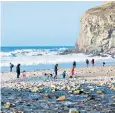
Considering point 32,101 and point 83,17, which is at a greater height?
point 83,17

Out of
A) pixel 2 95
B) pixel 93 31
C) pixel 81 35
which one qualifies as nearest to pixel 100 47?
pixel 93 31

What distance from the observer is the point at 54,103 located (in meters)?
24.4

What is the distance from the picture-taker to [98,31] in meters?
115

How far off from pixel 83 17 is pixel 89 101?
10274 centimetres

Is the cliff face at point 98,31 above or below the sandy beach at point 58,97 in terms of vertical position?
above

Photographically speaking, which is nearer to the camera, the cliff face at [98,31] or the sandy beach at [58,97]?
the sandy beach at [58,97]

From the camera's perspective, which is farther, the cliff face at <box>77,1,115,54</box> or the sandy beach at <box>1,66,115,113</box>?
the cliff face at <box>77,1,115,54</box>

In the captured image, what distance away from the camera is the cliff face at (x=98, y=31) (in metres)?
109

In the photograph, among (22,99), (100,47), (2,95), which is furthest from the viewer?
(100,47)

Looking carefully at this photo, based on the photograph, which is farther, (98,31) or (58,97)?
(98,31)

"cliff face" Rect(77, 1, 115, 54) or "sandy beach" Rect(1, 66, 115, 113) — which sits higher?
"cliff face" Rect(77, 1, 115, 54)

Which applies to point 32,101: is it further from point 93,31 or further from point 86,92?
point 93,31

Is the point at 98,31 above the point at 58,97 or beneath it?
above

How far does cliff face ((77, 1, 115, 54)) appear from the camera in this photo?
4301 inches
